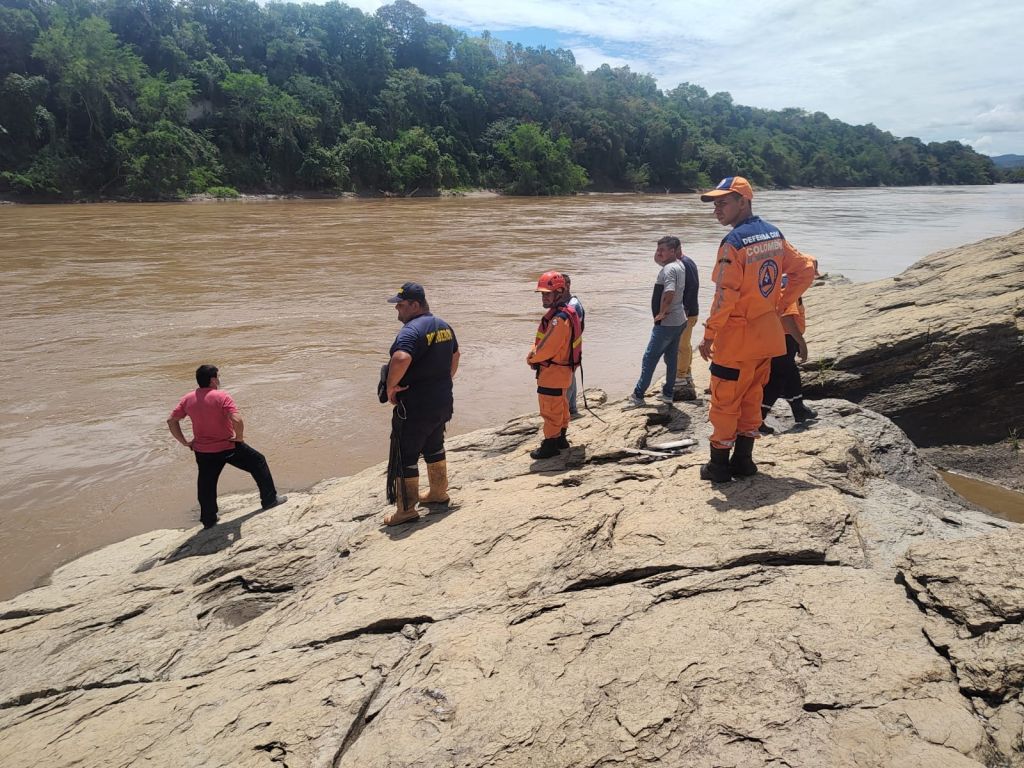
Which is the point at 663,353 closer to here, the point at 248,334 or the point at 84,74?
the point at 248,334

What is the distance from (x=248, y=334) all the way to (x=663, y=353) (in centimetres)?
836

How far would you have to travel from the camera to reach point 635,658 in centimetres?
242

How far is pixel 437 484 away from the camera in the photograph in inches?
173

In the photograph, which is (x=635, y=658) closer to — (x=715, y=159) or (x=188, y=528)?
(x=188, y=528)

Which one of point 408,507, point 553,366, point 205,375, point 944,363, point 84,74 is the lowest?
point 408,507

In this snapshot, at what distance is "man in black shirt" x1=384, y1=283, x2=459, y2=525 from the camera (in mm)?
4055

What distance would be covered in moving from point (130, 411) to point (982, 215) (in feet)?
147

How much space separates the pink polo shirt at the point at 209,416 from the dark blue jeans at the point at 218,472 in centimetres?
8

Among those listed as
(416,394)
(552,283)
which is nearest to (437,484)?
(416,394)

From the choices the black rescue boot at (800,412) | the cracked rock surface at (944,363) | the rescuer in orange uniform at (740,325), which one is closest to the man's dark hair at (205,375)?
the rescuer in orange uniform at (740,325)

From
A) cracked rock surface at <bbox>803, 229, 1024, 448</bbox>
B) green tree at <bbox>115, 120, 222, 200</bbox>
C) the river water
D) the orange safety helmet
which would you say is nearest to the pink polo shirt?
the river water

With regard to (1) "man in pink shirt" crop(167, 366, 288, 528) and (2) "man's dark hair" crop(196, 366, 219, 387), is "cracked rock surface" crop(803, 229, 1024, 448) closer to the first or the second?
(1) "man in pink shirt" crop(167, 366, 288, 528)

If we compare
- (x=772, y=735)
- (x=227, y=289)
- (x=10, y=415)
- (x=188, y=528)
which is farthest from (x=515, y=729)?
(x=227, y=289)

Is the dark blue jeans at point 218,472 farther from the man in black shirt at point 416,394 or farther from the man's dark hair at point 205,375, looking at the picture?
the man in black shirt at point 416,394
